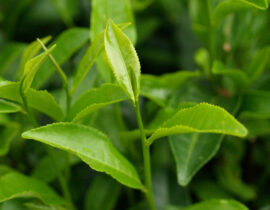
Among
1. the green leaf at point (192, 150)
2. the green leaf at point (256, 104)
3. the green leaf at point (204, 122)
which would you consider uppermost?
the green leaf at point (204, 122)

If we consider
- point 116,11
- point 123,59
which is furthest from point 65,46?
point 123,59

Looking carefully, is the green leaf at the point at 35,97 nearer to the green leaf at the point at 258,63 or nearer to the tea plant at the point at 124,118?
the tea plant at the point at 124,118

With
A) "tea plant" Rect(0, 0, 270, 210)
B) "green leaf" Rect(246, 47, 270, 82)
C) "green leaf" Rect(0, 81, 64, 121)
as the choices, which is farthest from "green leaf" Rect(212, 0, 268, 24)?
"green leaf" Rect(0, 81, 64, 121)

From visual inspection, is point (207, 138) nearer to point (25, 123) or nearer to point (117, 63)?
point (117, 63)

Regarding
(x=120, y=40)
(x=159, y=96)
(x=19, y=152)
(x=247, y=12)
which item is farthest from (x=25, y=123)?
(x=247, y=12)

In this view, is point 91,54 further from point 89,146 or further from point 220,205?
point 220,205

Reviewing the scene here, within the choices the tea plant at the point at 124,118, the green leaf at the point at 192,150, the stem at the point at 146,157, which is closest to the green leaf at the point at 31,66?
the tea plant at the point at 124,118
